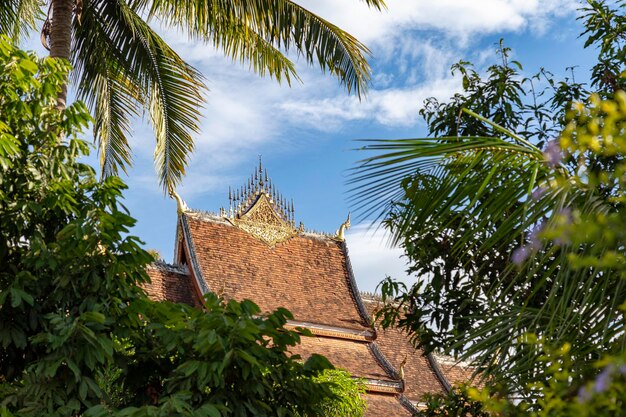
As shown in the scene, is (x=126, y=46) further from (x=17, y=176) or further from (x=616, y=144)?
(x=616, y=144)

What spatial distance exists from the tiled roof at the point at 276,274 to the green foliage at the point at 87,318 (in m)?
10.7

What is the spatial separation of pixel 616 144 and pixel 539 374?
111 inches

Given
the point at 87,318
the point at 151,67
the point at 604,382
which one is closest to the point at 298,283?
the point at 151,67

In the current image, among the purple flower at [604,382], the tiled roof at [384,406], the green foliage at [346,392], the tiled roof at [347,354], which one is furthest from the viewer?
the tiled roof at [347,354]

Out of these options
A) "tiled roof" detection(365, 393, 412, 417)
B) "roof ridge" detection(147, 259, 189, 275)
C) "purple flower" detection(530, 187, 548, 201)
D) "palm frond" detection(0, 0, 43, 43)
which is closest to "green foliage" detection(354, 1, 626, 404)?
"purple flower" detection(530, 187, 548, 201)

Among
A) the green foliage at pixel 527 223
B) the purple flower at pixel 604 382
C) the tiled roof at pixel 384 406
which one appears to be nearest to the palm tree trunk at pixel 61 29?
the green foliage at pixel 527 223

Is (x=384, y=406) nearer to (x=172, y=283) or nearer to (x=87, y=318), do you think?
(x=172, y=283)

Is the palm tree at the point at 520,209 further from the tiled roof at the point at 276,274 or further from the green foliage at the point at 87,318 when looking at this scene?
the tiled roof at the point at 276,274

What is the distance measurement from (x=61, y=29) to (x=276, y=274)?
9.86 meters

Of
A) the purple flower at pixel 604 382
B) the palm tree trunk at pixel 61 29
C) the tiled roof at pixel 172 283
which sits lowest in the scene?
the purple flower at pixel 604 382

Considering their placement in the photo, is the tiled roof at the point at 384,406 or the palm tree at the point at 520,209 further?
the tiled roof at the point at 384,406

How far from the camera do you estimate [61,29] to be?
32.4ft

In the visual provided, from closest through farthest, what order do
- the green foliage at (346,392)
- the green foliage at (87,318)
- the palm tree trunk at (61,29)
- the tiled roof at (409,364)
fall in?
the green foliage at (87,318)
the palm tree trunk at (61,29)
the green foliage at (346,392)
the tiled roof at (409,364)

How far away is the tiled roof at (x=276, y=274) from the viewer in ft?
59.0
